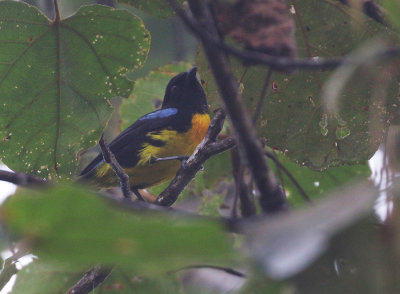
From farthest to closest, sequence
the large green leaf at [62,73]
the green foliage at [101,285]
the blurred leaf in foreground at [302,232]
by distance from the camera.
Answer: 1. the green foliage at [101,285]
2. the large green leaf at [62,73]
3. the blurred leaf in foreground at [302,232]

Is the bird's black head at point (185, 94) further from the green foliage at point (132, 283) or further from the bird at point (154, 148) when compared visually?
the green foliage at point (132, 283)

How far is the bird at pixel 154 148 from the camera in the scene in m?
3.69

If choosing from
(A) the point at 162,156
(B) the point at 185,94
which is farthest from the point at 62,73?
(B) the point at 185,94

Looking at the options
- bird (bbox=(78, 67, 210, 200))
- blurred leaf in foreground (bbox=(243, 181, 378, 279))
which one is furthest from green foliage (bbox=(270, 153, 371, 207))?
blurred leaf in foreground (bbox=(243, 181, 378, 279))

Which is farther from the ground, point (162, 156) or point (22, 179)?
point (22, 179)

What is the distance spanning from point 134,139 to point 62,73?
172 centimetres

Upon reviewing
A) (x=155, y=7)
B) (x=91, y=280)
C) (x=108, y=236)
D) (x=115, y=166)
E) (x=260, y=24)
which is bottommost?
(x=91, y=280)

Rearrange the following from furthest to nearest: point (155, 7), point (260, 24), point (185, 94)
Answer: point (185, 94), point (155, 7), point (260, 24)

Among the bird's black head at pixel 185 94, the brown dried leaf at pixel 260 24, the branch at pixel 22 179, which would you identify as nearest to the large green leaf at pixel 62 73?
the branch at pixel 22 179

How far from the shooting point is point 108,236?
63cm

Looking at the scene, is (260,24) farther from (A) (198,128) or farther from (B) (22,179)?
(A) (198,128)

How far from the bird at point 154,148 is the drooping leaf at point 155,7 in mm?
1608

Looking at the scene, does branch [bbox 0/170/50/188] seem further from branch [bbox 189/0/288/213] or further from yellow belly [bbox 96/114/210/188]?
yellow belly [bbox 96/114/210/188]

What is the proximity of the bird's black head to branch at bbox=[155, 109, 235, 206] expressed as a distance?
1656 millimetres
